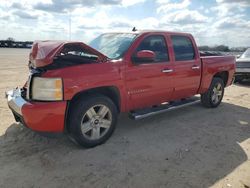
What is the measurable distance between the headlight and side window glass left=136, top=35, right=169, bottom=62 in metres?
1.87

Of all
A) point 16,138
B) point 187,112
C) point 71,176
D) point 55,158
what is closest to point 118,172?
point 71,176

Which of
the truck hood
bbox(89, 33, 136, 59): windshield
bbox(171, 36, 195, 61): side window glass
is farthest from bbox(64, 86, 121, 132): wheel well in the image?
bbox(171, 36, 195, 61): side window glass

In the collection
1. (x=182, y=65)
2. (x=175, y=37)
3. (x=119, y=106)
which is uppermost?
(x=175, y=37)

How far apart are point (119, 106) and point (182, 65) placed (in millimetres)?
1837

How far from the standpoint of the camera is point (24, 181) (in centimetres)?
358

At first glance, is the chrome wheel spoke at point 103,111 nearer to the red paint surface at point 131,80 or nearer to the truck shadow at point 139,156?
the red paint surface at point 131,80

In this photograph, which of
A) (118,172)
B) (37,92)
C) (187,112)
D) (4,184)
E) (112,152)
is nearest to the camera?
(4,184)

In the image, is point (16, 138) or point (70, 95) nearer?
point (70, 95)

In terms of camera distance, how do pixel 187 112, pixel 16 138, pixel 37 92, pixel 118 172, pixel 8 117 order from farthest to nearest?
pixel 187 112
pixel 8 117
pixel 16 138
pixel 37 92
pixel 118 172

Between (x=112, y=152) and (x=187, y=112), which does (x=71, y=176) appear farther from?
(x=187, y=112)

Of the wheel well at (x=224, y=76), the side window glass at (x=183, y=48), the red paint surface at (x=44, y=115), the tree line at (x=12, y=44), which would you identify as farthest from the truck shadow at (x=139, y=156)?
the tree line at (x=12, y=44)

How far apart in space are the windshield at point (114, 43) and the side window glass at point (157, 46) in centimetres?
26

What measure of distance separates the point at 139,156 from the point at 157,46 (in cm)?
231

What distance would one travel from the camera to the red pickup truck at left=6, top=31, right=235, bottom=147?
Answer: 4133 mm
